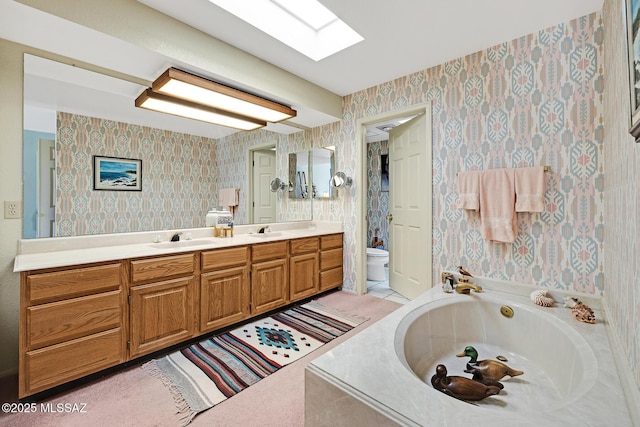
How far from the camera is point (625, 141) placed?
46.5 inches

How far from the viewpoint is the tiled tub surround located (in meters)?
0.90

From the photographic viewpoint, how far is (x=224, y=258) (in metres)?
A: 2.29

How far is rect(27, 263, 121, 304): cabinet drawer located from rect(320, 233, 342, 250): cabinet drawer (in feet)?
6.48

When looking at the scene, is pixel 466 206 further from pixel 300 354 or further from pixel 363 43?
pixel 300 354

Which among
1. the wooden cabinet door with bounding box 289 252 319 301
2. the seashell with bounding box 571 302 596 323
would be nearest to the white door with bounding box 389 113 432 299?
the wooden cabinet door with bounding box 289 252 319 301

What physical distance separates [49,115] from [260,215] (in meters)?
1.91

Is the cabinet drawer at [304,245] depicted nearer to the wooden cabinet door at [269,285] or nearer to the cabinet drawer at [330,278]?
the wooden cabinet door at [269,285]

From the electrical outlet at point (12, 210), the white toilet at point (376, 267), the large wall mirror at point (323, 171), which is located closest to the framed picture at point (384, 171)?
the white toilet at point (376, 267)

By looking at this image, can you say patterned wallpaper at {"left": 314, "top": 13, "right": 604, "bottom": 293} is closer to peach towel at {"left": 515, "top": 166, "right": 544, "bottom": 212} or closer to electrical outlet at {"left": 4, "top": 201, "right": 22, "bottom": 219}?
peach towel at {"left": 515, "top": 166, "right": 544, "bottom": 212}

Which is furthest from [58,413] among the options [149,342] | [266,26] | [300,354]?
[266,26]

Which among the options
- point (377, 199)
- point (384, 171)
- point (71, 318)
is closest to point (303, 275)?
point (71, 318)

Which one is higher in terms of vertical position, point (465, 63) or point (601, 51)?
point (465, 63)

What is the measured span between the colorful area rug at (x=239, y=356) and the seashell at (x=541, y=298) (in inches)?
53.7

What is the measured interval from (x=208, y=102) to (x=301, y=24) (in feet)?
3.43
